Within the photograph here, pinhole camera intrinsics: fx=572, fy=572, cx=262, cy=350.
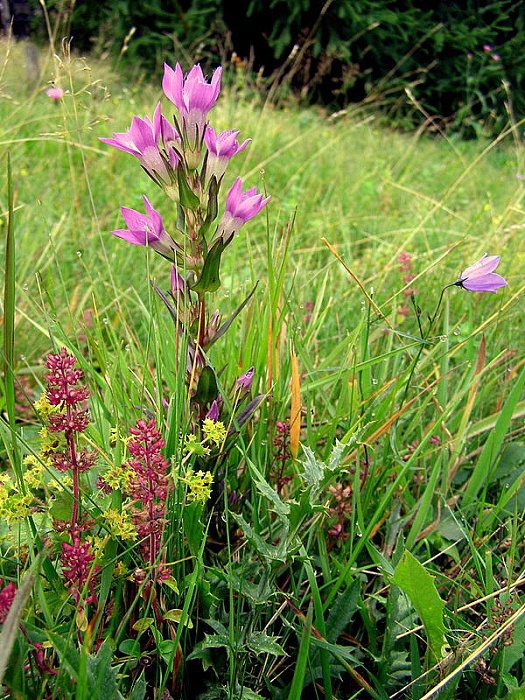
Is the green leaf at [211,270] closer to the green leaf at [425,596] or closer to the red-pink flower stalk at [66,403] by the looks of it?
the red-pink flower stalk at [66,403]

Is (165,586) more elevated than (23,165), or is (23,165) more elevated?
(165,586)

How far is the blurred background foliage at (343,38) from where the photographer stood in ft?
22.5

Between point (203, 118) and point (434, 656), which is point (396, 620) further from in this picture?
point (203, 118)

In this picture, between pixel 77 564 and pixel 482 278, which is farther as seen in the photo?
pixel 482 278

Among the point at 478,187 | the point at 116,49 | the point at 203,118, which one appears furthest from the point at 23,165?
the point at 116,49

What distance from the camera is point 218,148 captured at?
0.75 metres

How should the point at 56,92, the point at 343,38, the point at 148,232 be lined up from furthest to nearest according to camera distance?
the point at 343,38 → the point at 56,92 → the point at 148,232

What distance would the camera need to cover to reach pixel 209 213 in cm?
75

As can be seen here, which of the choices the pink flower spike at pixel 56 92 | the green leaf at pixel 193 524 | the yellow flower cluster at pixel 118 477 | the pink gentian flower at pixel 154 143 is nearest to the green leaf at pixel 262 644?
the green leaf at pixel 193 524

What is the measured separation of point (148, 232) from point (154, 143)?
11 centimetres

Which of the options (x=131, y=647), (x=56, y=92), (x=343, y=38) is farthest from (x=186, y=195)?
(x=343, y=38)

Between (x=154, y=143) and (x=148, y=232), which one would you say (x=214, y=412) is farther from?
(x=154, y=143)

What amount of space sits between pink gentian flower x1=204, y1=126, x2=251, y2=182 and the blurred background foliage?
21.0 ft

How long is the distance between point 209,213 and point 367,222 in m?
2.08
